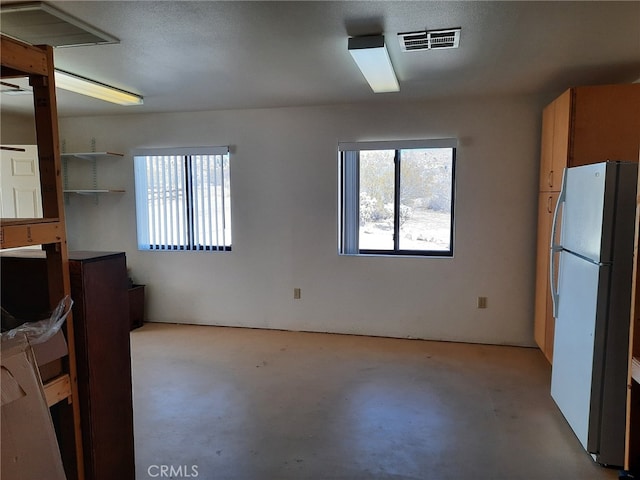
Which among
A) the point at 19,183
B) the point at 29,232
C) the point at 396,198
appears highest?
the point at 19,183

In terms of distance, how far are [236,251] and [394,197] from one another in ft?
5.88

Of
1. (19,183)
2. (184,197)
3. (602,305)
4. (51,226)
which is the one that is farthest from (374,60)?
(19,183)

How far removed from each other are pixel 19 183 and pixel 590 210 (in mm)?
4902

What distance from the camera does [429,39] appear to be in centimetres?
242

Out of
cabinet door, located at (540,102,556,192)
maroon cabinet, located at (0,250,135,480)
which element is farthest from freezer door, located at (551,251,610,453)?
maroon cabinet, located at (0,250,135,480)

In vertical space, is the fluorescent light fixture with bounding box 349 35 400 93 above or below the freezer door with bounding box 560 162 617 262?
above

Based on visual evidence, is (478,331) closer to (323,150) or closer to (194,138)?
(323,150)

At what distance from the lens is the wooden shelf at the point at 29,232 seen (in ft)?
4.36

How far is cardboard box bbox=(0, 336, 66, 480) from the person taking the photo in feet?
4.15

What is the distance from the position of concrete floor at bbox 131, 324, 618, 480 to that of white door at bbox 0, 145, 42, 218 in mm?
1852

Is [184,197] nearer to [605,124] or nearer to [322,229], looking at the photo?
[322,229]
